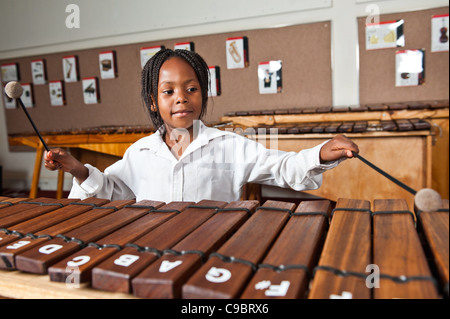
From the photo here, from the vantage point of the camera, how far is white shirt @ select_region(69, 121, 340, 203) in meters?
1.75

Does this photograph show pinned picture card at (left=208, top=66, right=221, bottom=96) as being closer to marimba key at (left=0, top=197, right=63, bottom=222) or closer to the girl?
the girl

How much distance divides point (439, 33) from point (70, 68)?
413cm

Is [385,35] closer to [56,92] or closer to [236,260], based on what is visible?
[236,260]

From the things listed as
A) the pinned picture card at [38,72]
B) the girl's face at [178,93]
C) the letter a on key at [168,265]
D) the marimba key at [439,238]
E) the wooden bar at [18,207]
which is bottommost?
the letter a on key at [168,265]

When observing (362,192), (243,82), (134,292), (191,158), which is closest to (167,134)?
(191,158)

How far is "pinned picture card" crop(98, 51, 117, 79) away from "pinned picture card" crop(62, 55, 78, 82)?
0.39 m

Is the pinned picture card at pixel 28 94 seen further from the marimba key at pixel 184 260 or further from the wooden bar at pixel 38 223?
the marimba key at pixel 184 260

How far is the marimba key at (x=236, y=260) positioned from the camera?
758 millimetres

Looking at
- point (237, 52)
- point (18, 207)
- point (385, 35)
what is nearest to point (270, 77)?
point (237, 52)

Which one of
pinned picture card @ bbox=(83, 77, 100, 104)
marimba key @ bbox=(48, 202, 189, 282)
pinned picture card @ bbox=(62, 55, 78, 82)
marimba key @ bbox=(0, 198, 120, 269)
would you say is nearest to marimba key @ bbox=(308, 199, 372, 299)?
marimba key @ bbox=(48, 202, 189, 282)

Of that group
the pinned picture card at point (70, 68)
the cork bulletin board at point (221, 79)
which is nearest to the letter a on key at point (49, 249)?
the cork bulletin board at point (221, 79)

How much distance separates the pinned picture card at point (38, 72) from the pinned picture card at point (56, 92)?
0.13 metres
